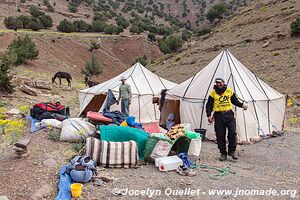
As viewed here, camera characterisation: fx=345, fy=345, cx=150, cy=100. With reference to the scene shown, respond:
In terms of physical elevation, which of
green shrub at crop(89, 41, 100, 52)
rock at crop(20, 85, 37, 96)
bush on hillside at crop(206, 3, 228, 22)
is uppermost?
bush on hillside at crop(206, 3, 228, 22)

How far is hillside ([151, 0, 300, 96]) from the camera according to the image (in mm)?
22812

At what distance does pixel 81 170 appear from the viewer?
550 cm

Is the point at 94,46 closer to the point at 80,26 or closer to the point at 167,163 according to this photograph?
the point at 80,26

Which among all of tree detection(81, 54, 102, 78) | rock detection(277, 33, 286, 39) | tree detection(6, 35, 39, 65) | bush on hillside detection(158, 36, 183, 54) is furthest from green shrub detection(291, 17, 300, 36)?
bush on hillside detection(158, 36, 183, 54)

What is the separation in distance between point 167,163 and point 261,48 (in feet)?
84.8

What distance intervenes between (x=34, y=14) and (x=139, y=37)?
18.6 meters

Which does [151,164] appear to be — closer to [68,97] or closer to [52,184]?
[52,184]

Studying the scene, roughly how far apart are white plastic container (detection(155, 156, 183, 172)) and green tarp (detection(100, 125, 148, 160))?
0.69m

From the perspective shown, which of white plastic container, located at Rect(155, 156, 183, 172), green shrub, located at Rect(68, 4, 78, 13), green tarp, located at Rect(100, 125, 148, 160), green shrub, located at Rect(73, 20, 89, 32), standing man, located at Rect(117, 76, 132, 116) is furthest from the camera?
green shrub, located at Rect(68, 4, 78, 13)

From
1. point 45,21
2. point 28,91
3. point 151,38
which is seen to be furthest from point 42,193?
point 151,38

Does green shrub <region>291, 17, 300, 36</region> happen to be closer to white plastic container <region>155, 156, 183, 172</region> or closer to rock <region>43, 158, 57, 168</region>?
white plastic container <region>155, 156, 183, 172</region>

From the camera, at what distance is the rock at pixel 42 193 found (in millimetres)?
4820

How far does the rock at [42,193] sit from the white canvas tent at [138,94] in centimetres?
798

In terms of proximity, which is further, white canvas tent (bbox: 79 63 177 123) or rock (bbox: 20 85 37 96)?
rock (bbox: 20 85 37 96)
